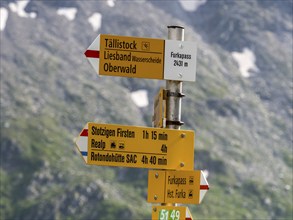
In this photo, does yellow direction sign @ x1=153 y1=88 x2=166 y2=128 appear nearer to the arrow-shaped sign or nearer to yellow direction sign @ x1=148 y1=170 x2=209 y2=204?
the arrow-shaped sign

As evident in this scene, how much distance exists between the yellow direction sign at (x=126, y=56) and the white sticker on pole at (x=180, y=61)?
0.53 feet

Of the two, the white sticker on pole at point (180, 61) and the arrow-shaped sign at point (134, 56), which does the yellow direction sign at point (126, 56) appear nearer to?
the arrow-shaped sign at point (134, 56)

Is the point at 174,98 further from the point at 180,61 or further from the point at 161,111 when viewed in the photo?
the point at 180,61

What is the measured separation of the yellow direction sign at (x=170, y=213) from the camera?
843 inches

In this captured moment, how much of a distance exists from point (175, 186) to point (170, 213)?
1.91 feet

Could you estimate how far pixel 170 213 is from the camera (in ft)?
70.5

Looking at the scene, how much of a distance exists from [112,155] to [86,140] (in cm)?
64

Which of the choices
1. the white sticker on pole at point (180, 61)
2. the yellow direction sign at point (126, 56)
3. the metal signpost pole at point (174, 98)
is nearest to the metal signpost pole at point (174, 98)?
the metal signpost pole at point (174, 98)

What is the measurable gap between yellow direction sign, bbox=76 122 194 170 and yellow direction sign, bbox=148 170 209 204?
16cm

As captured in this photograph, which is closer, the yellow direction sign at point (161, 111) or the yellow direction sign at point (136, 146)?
the yellow direction sign at point (136, 146)

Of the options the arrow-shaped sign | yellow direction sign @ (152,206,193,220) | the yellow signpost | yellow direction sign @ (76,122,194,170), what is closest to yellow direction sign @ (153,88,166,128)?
the yellow signpost

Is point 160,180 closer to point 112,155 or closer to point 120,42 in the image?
point 112,155

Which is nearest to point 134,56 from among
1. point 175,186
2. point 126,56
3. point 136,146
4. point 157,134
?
point 126,56

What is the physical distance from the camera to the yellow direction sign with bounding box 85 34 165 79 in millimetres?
22078
